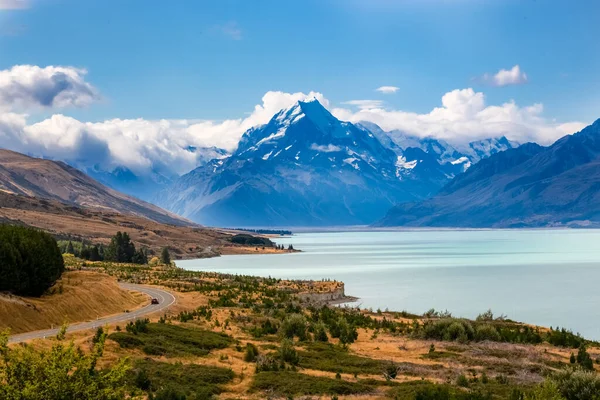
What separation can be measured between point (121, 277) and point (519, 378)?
2415 inches

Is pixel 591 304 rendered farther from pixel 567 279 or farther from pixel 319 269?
pixel 319 269

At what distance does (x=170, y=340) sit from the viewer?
42.2 metres

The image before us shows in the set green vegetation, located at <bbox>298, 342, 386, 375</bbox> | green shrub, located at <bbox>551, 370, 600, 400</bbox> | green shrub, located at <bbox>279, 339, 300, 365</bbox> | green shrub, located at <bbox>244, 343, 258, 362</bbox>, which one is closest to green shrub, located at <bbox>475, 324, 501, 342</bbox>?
green vegetation, located at <bbox>298, 342, 386, 375</bbox>

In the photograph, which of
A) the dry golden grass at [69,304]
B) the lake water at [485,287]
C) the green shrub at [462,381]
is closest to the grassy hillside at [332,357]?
the green shrub at [462,381]

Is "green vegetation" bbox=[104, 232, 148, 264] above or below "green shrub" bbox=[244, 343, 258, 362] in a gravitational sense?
above

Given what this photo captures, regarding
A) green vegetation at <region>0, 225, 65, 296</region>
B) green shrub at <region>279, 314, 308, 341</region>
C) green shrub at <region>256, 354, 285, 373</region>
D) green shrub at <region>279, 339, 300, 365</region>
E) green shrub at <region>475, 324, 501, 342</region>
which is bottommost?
green shrub at <region>256, 354, 285, 373</region>

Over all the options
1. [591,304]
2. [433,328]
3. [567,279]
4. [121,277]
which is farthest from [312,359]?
[567,279]

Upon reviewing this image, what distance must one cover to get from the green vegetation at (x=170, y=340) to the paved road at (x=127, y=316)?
14.5 feet

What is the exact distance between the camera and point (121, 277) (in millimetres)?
87000

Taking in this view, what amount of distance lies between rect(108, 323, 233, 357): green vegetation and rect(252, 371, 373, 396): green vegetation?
716 cm

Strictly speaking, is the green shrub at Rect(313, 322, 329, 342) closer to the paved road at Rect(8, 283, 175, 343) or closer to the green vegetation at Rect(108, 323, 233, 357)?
the green vegetation at Rect(108, 323, 233, 357)

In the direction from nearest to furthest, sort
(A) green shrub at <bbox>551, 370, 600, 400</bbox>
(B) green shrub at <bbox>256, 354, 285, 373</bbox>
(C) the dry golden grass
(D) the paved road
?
(A) green shrub at <bbox>551, 370, 600, 400</bbox> < (B) green shrub at <bbox>256, 354, 285, 373</bbox> < (D) the paved road < (C) the dry golden grass

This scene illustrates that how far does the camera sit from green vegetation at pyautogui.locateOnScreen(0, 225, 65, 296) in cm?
5044

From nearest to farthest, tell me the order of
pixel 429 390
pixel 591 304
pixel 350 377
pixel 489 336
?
pixel 429 390 < pixel 350 377 < pixel 489 336 < pixel 591 304
